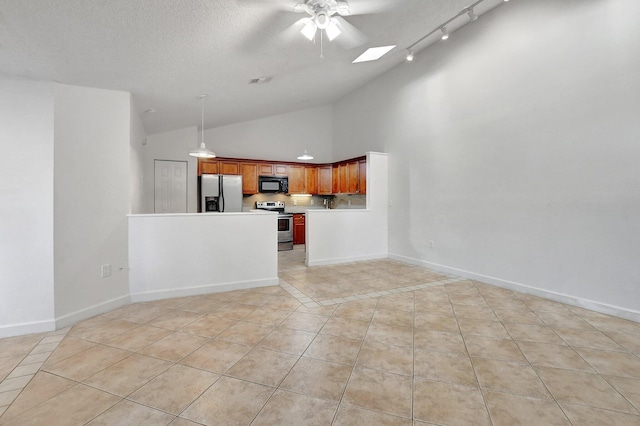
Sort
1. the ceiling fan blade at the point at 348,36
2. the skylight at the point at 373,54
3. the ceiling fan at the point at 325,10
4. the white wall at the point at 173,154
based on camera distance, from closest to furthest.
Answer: the ceiling fan at the point at 325,10, the ceiling fan blade at the point at 348,36, the skylight at the point at 373,54, the white wall at the point at 173,154

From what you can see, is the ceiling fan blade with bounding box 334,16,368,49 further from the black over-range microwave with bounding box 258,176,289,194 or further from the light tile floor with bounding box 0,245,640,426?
the black over-range microwave with bounding box 258,176,289,194

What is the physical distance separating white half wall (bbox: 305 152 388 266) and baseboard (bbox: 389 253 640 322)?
1.10 metres

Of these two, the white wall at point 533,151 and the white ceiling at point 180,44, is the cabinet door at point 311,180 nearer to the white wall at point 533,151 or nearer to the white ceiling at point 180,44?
the white wall at point 533,151

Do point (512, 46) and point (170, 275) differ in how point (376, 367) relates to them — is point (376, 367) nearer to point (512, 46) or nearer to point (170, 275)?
point (170, 275)

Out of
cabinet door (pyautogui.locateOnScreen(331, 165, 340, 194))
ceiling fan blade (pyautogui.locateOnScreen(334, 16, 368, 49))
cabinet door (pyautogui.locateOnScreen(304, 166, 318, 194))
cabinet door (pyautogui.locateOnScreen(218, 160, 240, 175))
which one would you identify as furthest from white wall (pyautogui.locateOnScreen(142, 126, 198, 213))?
ceiling fan blade (pyautogui.locateOnScreen(334, 16, 368, 49))

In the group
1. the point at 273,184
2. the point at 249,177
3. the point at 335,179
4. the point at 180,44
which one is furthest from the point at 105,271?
the point at 335,179

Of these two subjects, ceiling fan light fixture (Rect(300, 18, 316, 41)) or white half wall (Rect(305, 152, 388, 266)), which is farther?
white half wall (Rect(305, 152, 388, 266))

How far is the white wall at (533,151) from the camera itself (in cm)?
290

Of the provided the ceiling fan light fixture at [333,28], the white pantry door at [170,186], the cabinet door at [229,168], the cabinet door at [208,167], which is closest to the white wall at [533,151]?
the ceiling fan light fixture at [333,28]

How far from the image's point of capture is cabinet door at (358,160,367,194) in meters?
6.09

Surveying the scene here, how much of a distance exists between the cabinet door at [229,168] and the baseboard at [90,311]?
4.09 metres

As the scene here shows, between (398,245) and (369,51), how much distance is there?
3538mm

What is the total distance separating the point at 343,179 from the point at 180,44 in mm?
4898

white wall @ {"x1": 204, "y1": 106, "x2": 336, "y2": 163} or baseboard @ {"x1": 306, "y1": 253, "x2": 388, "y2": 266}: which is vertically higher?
white wall @ {"x1": 204, "y1": 106, "x2": 336, "y2": 163}
